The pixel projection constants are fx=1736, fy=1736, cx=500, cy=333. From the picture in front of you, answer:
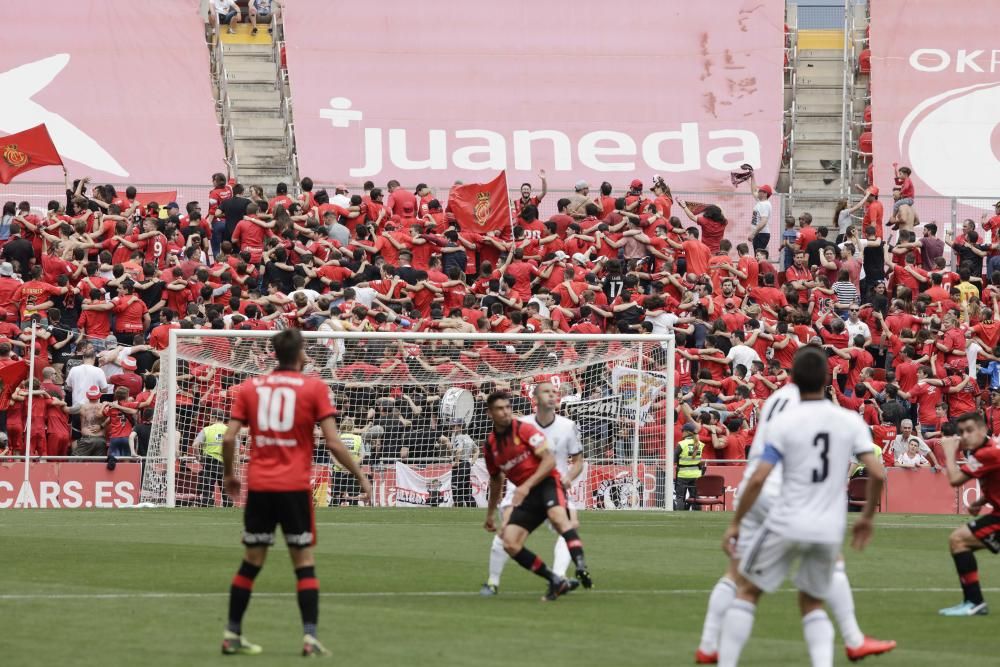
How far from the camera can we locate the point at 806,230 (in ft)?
111

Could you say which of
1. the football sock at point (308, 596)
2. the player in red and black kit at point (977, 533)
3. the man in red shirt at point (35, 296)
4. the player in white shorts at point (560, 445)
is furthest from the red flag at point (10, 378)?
the player in red and black kit at point (977, 533)

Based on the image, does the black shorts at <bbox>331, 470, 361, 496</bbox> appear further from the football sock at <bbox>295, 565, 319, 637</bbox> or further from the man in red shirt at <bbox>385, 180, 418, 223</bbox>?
the football sock at <bbox>295, 565, 319, 637</bbox>

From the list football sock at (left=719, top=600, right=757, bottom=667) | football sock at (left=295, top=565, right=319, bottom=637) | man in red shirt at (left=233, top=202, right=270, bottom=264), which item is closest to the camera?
football sock at (left=719, top=600, right=757, bottom=667)

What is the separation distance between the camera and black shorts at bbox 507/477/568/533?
14.9 meters

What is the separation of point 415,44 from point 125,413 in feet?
56.7

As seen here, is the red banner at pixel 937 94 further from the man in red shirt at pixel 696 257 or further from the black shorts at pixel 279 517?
the black shorts at pixel 279 517

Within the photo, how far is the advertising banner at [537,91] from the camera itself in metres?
39.7

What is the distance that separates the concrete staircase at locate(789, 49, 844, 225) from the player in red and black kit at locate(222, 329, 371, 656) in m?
29.5

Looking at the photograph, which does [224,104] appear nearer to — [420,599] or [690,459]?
[690,459]

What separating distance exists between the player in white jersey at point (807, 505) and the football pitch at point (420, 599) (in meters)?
1.69

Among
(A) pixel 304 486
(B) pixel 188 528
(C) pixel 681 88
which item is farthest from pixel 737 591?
(C) pixel 681 88

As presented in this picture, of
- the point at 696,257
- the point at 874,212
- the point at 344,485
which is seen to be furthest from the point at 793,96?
the point at 344,485

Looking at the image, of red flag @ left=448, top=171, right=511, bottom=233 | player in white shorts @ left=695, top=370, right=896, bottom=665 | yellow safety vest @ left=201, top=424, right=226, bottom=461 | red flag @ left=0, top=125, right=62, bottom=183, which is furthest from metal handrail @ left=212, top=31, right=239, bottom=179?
player in white shorts @ left=695, top=370, right=896, bottom=665

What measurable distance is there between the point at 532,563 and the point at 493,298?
16467 mm
